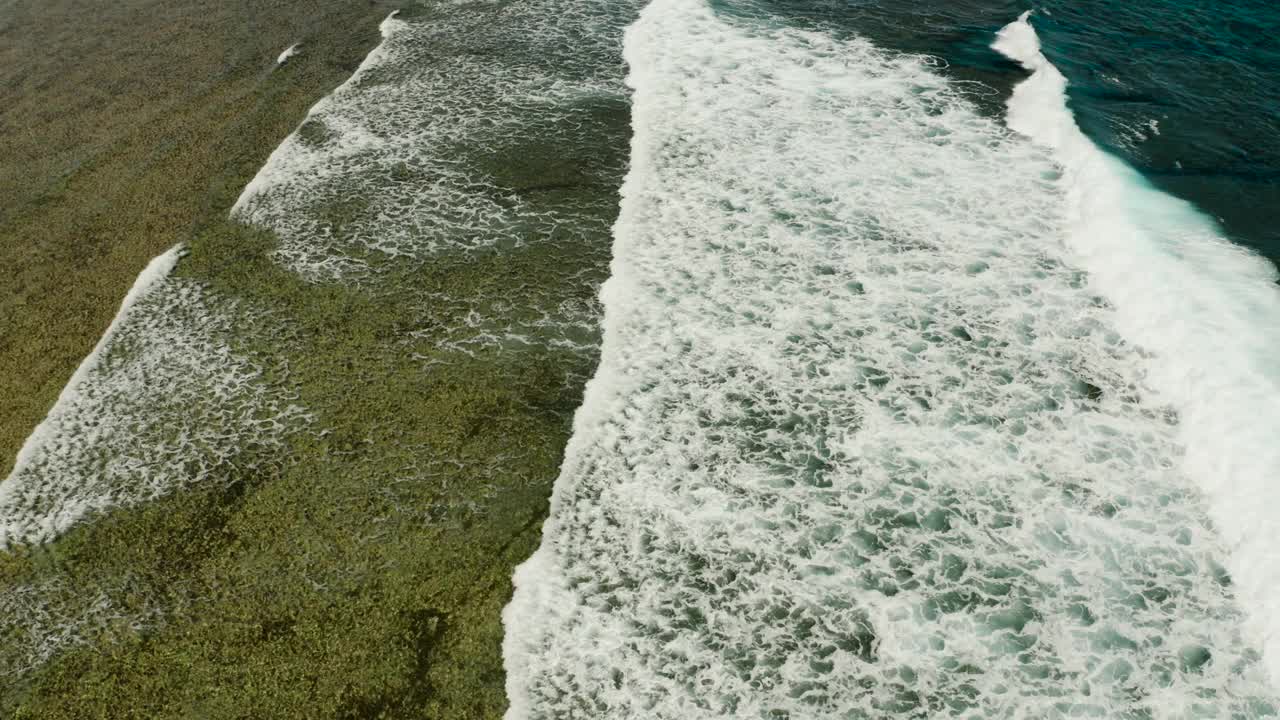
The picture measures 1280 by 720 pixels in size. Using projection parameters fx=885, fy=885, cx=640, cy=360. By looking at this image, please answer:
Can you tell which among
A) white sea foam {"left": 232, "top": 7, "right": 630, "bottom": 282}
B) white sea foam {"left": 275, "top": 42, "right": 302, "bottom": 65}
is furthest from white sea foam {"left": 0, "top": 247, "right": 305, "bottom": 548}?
white sea foam {"left": 275, "top": 42, "right": 302, "bottom": 65}

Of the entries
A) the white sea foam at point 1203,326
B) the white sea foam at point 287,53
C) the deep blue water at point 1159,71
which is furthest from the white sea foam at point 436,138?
the white sea foam at point 1203,326

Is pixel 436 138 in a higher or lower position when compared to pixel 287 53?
lower

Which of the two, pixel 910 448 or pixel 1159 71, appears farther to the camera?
pixel 1159 71

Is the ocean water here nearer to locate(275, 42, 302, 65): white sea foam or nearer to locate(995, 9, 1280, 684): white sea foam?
locate(995, 9, 1280, 684): white sea foam

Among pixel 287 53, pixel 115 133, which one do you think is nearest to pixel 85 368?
pixel 115 133

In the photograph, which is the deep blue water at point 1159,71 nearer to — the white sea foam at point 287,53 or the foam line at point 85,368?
the white sea foam at point 287,53

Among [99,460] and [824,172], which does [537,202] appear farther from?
[99,460]

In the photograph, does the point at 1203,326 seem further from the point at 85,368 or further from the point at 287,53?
the point at 287,53

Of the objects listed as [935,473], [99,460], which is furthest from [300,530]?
[935,473]
